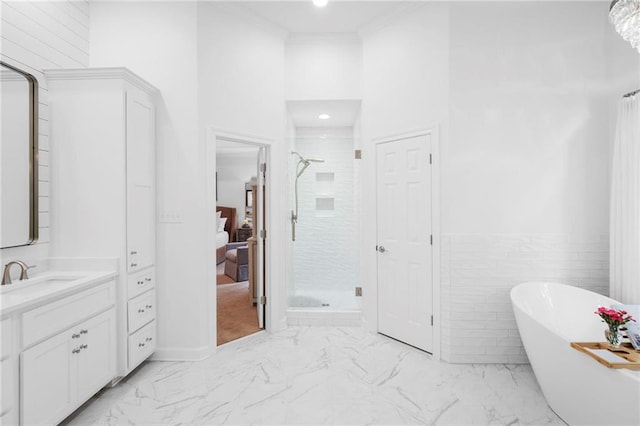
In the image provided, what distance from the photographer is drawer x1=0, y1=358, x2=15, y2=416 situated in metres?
1.61

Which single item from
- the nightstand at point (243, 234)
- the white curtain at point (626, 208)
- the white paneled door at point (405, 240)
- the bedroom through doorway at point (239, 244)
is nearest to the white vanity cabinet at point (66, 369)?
the bedroom through doorway at point (239, 244)

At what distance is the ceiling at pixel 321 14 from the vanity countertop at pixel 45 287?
2645mm

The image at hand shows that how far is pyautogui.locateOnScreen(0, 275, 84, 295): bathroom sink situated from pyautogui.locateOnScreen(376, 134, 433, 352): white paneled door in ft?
8.37

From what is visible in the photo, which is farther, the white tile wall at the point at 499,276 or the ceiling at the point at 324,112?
the ceiling at the point at 324,112

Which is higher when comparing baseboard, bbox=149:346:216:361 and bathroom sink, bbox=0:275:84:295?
bathroom sink, bbox=0:275:84:295

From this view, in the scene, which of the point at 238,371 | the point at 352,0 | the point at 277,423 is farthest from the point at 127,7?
the point at 277,423

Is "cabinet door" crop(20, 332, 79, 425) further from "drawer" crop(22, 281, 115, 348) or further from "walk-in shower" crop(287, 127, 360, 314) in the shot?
"walk-in shower" crop(287, 127, 360, 314)

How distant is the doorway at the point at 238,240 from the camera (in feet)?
11.4

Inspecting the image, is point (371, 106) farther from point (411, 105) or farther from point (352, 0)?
point (352, 0)

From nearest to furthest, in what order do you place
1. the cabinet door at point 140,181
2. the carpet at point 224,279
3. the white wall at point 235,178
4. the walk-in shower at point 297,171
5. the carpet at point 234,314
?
1. the cabinet door at point 140,181
2. the carpet at point 234,314
3. the walk-in shower at point 297,171
4. the carpet at point 224,279
5. the white wall at point 235,178

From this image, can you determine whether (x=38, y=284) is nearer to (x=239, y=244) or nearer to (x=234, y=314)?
(x=234, y=314)

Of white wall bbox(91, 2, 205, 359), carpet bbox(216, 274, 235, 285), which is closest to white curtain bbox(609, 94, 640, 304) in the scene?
white wall bbox(91, 2, 205, 359)

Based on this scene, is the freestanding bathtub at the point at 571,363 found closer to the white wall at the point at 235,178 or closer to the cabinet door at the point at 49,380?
the cabinet door at the point at 49,380

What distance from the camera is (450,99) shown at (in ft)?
9.54
